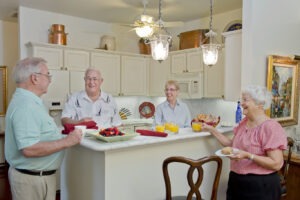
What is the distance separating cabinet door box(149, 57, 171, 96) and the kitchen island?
2788 mm

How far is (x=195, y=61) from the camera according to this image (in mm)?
4613

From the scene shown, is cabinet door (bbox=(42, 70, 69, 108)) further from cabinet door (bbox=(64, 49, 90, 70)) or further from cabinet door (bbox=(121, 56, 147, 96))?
cabinet door (bbox=(121, 56, 147, 96))

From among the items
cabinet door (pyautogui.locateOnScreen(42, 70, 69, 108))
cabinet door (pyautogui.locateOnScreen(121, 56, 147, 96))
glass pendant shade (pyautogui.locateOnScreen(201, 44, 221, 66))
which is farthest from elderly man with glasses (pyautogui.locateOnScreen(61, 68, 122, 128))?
cabinet door (pyautogui.locateOnScreen(121, 56, 147, 96))

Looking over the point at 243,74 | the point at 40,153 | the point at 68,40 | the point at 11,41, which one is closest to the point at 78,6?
the point at 68,40

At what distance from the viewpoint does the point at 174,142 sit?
2291 millimetres

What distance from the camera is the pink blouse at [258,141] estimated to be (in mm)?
1937

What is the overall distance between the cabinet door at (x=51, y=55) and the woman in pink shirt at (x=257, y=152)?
3.14m

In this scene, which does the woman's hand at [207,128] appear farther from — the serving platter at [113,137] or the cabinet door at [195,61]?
the cabinet door at [195,61]

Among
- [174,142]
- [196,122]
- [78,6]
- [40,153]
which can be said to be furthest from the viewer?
[78,6]

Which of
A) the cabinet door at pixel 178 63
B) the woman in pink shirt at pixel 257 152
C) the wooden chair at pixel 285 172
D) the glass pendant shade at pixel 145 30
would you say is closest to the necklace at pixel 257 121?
the woman in pink shirt at pixel 257 152

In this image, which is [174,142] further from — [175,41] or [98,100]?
[175,41]

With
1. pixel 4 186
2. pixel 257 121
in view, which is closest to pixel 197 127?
pixel 257 121

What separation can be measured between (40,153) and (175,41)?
13.8 ft

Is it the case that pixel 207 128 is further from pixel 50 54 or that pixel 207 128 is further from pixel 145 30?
pixel 50 54
